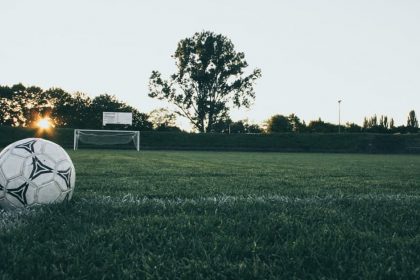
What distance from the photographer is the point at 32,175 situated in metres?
2.62

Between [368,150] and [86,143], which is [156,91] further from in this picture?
[368,150]

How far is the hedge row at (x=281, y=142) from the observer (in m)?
29.3

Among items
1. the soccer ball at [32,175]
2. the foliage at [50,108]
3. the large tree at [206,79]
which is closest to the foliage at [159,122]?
the foliage at [50,108]

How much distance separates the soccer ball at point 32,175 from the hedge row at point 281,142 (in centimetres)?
2701

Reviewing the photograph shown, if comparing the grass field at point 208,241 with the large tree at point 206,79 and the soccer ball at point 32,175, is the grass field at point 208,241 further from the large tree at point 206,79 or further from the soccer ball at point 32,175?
the large tree at point 206,79

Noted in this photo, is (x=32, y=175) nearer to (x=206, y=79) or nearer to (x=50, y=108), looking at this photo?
(x=206, y=79)

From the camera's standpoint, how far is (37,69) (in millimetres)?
27828

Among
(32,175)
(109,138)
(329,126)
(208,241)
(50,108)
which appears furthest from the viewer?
(329,126)

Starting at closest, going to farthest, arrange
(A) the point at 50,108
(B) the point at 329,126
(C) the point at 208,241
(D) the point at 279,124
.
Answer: (C) the point at 208,241
(A) the point at 50,108
(B) the point at 329,126
(D) the point at 279,124

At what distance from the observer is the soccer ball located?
2.61m

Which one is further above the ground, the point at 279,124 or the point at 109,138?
the point at 279,124

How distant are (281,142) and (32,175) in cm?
2957

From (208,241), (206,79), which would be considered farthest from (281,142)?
(208,241)

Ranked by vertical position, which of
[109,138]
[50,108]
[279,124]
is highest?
[50,108]
